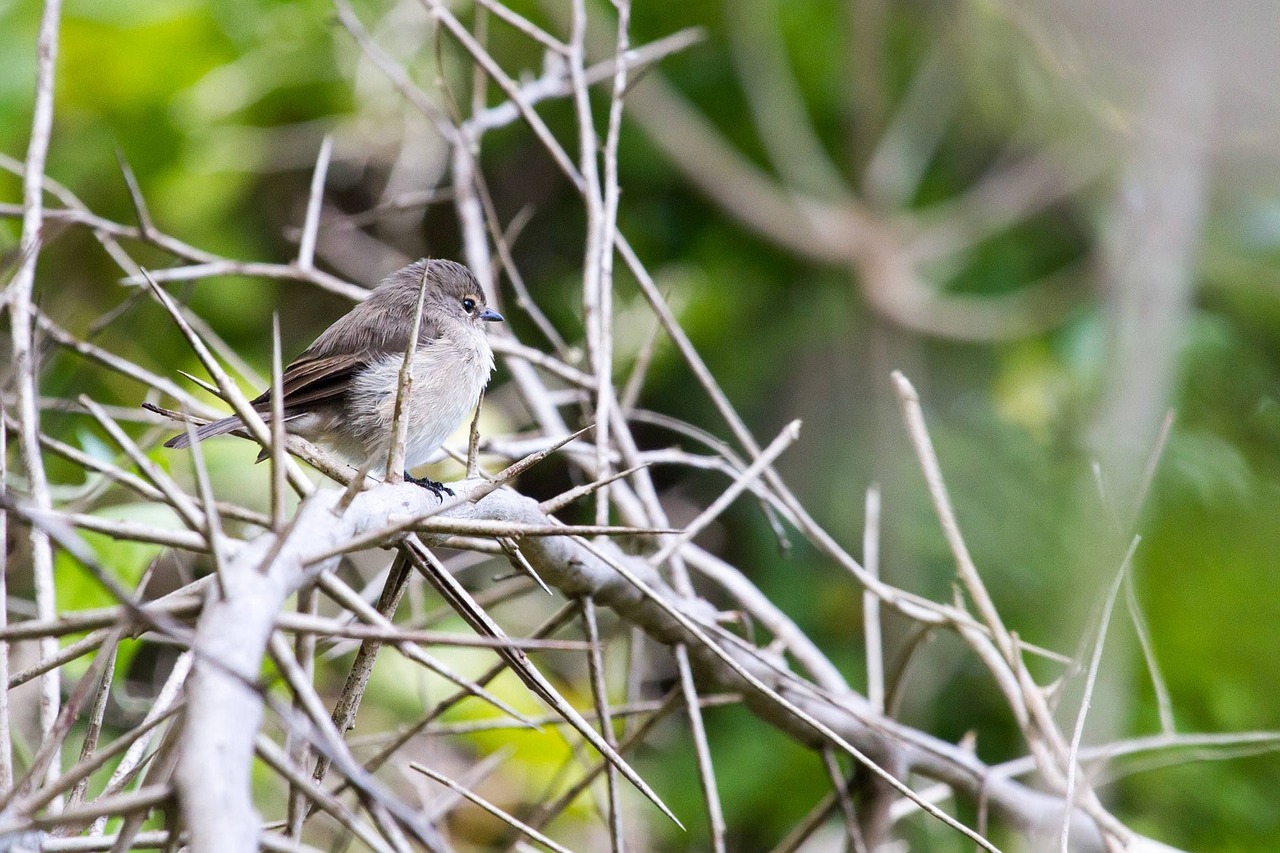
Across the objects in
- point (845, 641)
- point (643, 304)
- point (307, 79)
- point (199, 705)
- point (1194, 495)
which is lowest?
point (845, 641)

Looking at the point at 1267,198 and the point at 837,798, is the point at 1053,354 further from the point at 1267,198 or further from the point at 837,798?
the point at 837,798

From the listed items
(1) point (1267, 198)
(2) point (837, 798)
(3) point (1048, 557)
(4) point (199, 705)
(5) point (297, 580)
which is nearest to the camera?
(4) point (199, 705)

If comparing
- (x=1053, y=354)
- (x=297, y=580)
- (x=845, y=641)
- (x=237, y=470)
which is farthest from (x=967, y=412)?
(x=297, y=580)

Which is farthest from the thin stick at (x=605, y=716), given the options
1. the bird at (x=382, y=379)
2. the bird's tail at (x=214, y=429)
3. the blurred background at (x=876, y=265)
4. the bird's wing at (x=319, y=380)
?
the blurred background at (x=876, y=265)

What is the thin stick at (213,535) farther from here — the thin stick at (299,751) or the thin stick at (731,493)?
the thin stick at (731,493)

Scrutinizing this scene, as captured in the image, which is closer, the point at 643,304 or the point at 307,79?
the point at 643,304

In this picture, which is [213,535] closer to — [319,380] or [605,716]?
[605,716]
